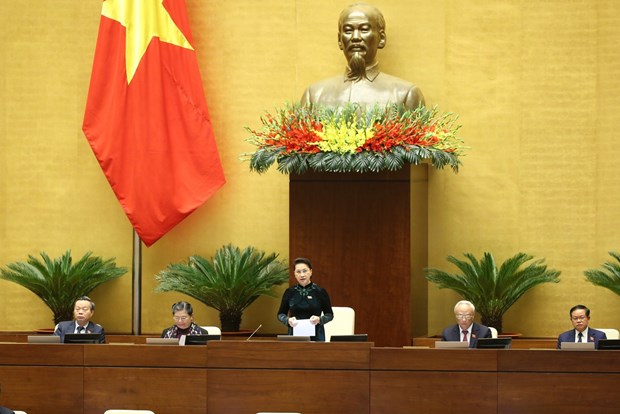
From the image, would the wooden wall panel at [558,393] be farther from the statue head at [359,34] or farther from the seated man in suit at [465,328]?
the statue head at [359,34]

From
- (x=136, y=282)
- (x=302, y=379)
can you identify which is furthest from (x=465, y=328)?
(x=136, y=282)

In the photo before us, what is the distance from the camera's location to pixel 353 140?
1116 cm

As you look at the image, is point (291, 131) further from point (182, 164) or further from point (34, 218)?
point (34, 218)

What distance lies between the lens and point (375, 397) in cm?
939

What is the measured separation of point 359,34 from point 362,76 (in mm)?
398

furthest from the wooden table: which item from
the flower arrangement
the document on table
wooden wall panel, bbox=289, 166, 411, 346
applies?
the flower arrangement

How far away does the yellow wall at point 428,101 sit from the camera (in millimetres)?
12586

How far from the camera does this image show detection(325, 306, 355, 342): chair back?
437 inches

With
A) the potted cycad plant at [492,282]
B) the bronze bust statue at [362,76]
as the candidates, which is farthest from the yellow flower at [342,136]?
the potted cycad plant at [492,282]

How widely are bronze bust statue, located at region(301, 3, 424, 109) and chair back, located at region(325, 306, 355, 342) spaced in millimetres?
2038

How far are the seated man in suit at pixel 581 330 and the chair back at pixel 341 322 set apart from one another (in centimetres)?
177

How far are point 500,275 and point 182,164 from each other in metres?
3.35

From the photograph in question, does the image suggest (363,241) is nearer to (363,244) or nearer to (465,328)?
(363,244)

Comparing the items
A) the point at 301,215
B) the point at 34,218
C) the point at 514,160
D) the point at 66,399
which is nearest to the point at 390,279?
the point at 301,215
